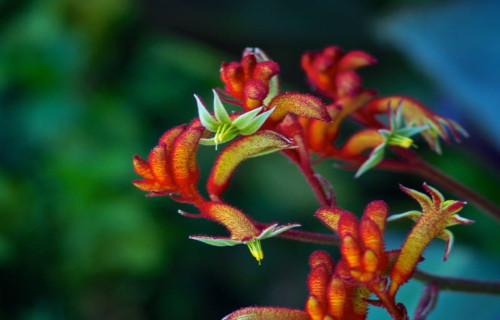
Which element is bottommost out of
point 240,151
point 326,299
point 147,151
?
point 147,151

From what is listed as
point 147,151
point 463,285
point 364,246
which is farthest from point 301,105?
point 147,151

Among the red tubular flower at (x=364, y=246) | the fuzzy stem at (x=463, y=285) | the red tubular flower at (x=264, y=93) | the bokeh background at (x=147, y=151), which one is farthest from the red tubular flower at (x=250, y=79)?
the bokeh background at (x=147, y=151)

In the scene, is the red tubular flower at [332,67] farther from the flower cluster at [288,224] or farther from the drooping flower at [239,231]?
the drooping flower at [239,231]

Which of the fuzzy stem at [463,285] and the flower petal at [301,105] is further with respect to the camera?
the fuzzy stem at [463,285]

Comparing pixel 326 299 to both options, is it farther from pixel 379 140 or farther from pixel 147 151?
pixel 147 151

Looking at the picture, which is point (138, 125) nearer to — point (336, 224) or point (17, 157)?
point (17, 157)

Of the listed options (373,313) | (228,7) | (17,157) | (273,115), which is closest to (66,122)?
(17,157)
